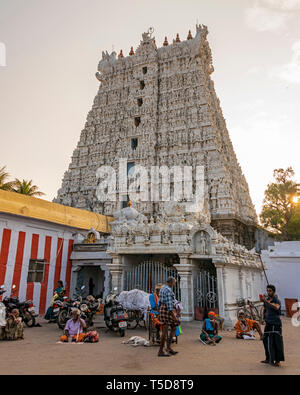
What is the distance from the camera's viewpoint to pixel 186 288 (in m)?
11.5

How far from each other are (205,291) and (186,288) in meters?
0.82

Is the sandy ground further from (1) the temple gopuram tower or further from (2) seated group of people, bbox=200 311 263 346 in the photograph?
(1) the temple gopuram tower

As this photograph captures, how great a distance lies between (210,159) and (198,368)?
22894 mm

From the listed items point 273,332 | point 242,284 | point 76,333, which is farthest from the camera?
point 242,284

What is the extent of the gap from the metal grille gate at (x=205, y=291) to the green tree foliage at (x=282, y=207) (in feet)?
74.6

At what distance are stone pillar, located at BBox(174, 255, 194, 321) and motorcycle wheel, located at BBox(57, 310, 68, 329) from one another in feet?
14.1

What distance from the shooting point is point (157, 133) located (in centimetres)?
3056

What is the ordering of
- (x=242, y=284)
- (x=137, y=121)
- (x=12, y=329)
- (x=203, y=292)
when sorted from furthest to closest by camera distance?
(x=137, y=121) < (x=242, y=284) < (x=203, y=292) < (x=12, y=329)

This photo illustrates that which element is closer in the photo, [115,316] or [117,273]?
[115,316]

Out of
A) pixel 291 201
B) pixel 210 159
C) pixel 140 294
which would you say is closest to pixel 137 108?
pixel 210 159

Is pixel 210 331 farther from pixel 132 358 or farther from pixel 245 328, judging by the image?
pixel 132 358

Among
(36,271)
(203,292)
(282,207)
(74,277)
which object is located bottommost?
(203,292)

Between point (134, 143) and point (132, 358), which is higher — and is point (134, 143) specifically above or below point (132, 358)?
above

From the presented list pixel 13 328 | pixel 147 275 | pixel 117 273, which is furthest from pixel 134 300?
pixel 13 328
